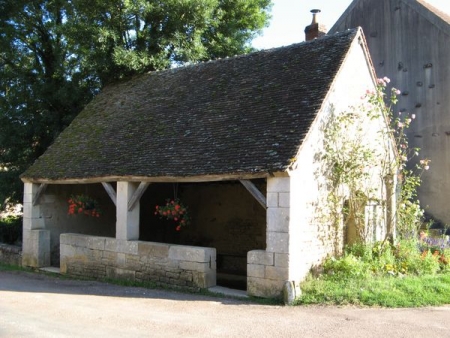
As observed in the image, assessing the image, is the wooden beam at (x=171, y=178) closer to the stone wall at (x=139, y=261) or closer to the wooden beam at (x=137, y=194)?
the wooden beam at (x=137, y=194)

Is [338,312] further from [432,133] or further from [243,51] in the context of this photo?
[243,51]

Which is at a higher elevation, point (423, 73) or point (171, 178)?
point (423, 73)

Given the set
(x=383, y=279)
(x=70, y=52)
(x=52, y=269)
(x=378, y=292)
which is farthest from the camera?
(x=70, y=52)

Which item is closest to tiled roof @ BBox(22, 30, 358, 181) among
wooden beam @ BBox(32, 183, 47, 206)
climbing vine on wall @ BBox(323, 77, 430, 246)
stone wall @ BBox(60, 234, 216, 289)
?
wooden beam @ BBox(32, 183, 47, 206)

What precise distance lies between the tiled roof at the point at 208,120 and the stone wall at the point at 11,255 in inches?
85.1

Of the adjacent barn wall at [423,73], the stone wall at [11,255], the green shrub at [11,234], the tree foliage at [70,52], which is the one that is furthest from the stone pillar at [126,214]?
the adjacent barn wall at [423,73]

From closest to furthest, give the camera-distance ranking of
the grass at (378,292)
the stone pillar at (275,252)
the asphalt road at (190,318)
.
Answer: the asphalt road at (190,318) < the grass at (378,292) < the stone pillar at (275,252)

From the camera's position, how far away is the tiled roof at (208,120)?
791cm

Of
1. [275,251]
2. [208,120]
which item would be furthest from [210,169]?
[208,120]

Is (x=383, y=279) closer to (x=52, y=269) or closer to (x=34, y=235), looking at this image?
(x=52, y=269)

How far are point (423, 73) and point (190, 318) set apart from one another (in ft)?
32.6

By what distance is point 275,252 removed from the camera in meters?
7.20

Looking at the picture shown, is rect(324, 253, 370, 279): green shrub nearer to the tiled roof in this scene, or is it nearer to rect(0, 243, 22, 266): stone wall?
the tiled roof

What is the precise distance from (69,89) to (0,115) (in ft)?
6.83
